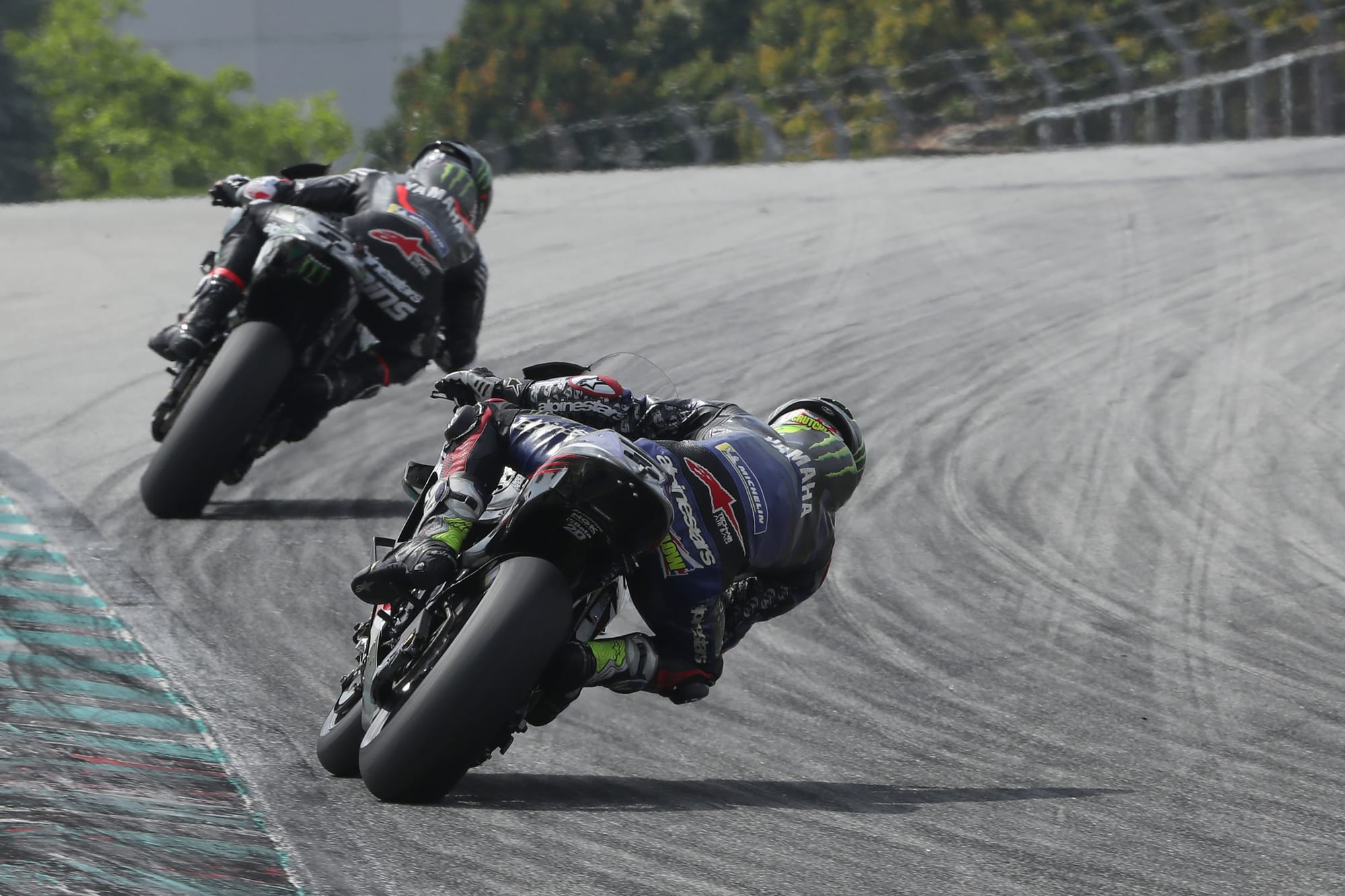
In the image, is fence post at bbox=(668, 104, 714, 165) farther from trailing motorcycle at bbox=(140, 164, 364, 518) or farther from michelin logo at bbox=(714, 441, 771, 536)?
michelin logo at bbox=(714, 441, 771, 536)

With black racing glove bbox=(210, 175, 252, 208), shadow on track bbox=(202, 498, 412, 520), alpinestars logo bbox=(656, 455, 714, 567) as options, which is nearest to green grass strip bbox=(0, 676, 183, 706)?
alpinestars logo bbox=(656, 455, 714, 567)

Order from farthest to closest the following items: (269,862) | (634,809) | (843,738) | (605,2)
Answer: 1. (605,2)
2. (843,738)
3. (634,809)
4. (269,862)

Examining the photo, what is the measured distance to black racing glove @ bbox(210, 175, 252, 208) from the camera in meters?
8.20

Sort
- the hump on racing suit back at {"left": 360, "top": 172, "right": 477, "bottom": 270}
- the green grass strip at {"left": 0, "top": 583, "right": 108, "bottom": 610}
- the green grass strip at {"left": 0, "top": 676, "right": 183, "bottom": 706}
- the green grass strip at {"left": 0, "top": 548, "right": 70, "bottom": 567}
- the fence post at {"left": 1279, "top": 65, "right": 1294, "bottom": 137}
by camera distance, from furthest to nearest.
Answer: the fence post at {"left": 1279, "top": 65, "right": 1294, "bottom": 137} < the hump on racing suit back at {"left": 360, "top": 172, "right": 477, "bottom": 270} < the green grass strip at {"left": 0, "top": 548, "right": 70, "bottom": 567} < the green grass strip at {"left": 0, "top": 583, "right": 108, "bottom": 610} < the green grass strip at {"left": 0, "top": 676, "right": 183, "bottom": 706}

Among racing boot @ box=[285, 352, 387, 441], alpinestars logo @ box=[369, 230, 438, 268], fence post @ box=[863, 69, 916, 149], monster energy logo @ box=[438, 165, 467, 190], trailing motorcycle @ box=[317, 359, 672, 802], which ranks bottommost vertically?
fence post @ box=[863, 69, 916, 149]

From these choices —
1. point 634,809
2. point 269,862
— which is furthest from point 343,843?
point 634,809

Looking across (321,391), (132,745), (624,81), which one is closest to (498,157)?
(624,81)

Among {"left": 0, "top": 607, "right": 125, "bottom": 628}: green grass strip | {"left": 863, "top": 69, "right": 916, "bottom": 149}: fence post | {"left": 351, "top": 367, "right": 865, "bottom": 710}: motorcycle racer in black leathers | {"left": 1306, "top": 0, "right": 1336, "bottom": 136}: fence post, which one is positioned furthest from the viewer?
{"left": 863, "top": 69, "right": 916, "bottom": 149}: fence post

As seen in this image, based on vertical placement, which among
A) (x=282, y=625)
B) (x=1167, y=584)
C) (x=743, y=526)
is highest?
(x=743, y=526)

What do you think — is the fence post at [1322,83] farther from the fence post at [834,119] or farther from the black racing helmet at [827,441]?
the black racing helmet at [827,441]

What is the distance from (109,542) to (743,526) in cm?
357

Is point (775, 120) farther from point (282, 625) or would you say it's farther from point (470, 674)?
point (470, 674)

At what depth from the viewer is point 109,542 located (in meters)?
7.40

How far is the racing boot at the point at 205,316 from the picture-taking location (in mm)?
7848
